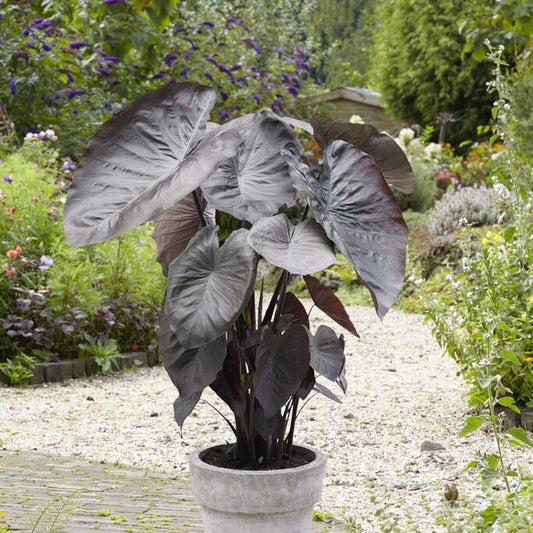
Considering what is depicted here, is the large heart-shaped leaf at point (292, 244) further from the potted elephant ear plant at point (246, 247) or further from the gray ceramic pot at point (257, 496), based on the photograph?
the gray ceramic pot at point (257, 496)

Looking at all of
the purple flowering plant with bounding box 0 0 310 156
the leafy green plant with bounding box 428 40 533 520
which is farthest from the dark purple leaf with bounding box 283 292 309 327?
the purple flowering plant with bounding box 0 0 310 156

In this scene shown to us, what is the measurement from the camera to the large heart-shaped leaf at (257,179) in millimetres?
1945

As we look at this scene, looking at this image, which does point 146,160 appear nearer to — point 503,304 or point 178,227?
point 178,227

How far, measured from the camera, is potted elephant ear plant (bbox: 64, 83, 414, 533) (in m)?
1.81

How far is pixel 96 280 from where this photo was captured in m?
5.30

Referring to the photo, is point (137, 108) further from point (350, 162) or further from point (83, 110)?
point (83, 110)

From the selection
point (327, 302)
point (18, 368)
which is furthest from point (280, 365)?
point (18, 368)

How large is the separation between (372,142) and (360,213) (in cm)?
33

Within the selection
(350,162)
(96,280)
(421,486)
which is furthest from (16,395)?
(350,162)

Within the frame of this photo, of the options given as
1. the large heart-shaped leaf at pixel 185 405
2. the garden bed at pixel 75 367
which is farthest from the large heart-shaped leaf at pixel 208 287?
the garden bed at pixel 75 367

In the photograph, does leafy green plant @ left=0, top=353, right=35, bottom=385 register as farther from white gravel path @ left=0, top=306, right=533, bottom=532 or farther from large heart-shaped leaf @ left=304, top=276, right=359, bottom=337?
large heart-shaped leaf @ left=304, top=276, right=359, bottom=337

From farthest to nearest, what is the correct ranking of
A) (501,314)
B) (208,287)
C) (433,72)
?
(433,72)
(501,314)
(208,287)

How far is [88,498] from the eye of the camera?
8.79 feet

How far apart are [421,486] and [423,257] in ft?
17.0
